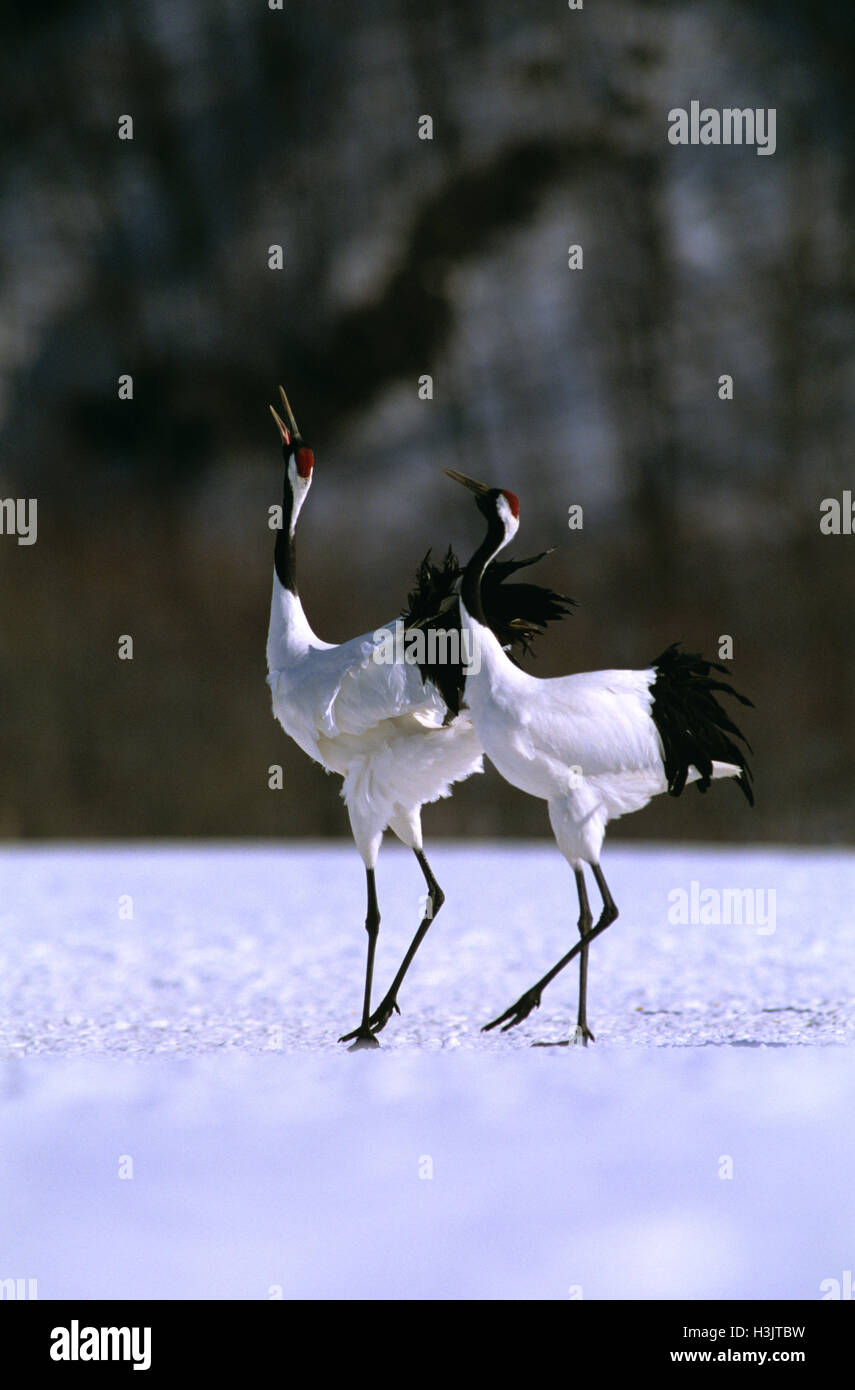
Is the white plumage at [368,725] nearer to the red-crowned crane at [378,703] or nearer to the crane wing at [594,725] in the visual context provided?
Answer: the red-crowned crane at [378,703]

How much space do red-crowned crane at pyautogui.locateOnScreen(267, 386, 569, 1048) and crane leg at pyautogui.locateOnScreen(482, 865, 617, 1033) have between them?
0.40 m

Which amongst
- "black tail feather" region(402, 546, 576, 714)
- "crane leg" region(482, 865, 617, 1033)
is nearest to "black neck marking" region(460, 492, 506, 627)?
"black tail feather" region(402, 546, 576, 714)

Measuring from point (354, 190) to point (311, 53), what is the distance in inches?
44.7

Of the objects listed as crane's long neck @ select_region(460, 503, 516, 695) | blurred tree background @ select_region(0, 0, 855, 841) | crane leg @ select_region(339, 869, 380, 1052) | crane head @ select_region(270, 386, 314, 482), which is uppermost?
blurred tree background @ select_region(0, 0, 855, 841)

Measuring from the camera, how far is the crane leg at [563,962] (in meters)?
4.57

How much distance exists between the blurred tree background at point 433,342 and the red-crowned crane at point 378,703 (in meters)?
6.93

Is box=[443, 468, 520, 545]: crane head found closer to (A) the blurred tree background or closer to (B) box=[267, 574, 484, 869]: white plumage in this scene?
(B) box=[267, 574, 484, 869]: white plumage

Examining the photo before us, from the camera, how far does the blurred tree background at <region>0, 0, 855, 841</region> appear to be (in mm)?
11883

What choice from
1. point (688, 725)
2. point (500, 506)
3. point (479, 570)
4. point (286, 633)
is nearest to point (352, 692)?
point (286, 633)

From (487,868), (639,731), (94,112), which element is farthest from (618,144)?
(639,731)

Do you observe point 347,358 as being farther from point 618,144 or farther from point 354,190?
point 618,144

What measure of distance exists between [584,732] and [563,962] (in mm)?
760

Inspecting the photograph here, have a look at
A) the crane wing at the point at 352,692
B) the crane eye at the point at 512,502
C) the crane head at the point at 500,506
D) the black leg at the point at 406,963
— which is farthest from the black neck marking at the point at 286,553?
the black leg at the point at 406,963

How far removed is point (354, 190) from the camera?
12.0m
